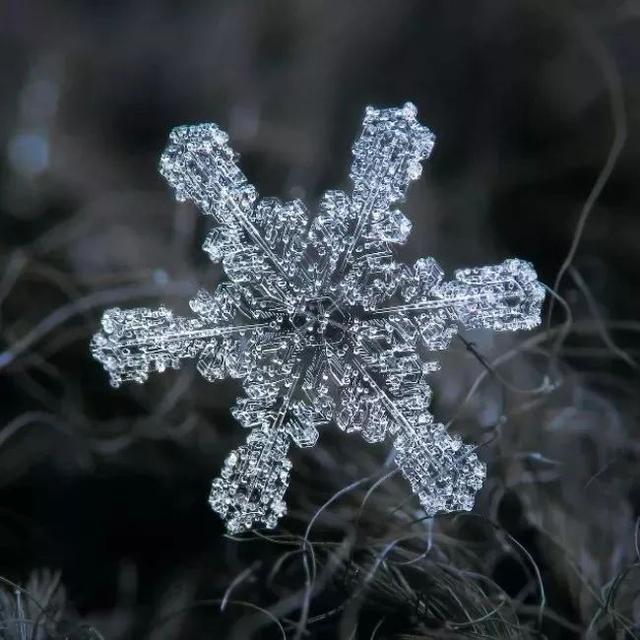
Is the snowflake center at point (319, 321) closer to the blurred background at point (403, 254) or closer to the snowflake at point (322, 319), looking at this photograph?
the snowflake at point (322, 319)

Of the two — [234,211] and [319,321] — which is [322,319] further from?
[234,211]

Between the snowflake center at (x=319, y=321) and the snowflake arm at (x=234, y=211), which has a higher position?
the snowflake arm at (x=234, y=211)

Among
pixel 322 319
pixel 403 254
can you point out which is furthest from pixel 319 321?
pixel 403 254

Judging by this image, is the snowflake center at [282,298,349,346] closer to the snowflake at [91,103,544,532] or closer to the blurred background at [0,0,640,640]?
the snowflake at [91,103,544,532]

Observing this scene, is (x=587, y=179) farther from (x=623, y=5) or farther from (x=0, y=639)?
(x=0, y=639)

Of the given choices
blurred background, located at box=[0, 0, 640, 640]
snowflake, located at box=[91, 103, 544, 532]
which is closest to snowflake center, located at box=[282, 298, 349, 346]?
snowflake, located at box=[91, 103, 544, 532]

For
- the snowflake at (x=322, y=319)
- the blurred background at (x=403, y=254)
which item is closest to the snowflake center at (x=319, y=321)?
the snowflake at (x=322, y=319)

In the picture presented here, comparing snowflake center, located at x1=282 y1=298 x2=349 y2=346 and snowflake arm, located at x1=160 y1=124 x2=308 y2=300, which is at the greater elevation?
snowflake arm, located at x1=160 y1=124 x2=308 y2=300
